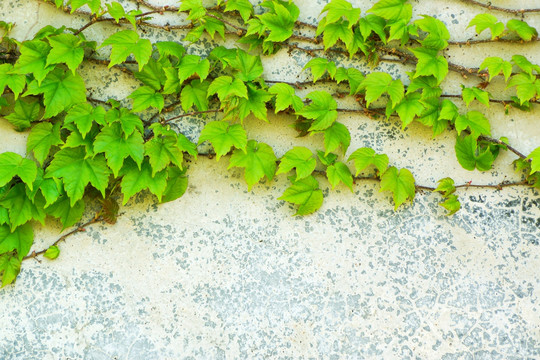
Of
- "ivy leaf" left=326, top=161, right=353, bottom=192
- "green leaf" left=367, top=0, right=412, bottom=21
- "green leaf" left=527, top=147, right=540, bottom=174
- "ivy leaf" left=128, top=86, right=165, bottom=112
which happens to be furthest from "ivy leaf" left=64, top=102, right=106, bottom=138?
"green leaf" left=527, top=147, right=540, bottom=174

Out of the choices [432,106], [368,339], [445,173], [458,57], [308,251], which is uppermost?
[458,57]

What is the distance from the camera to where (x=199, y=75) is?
177cm

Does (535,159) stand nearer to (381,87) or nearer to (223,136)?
(381,87)

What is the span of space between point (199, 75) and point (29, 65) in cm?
61

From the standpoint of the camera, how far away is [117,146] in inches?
67.6

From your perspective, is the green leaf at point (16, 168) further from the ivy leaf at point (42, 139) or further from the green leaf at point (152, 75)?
the green leaf at point (152, 75)

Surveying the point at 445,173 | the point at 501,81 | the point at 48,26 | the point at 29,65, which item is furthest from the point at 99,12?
the point at 501,81

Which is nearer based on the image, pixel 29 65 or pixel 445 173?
pixel 29 65

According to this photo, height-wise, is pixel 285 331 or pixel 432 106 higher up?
pixel 432 106

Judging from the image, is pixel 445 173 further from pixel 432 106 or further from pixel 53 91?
pixel 53 91

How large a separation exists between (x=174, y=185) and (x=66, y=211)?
40 centimetres

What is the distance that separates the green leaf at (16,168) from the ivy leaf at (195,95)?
0.59 meters

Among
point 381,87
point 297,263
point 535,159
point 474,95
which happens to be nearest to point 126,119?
point 297,263

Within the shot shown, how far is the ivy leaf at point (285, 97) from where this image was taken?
1.78m
